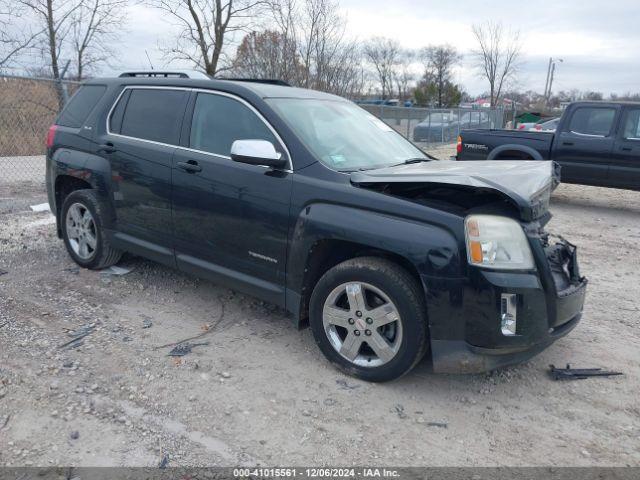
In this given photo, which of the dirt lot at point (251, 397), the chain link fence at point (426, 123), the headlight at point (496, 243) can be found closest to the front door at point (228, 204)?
the dirt lot at point (251, 397)

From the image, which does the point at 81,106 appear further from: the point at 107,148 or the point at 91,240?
the point at 91,240

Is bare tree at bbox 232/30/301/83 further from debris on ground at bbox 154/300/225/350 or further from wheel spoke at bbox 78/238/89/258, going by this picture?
debris on ground at bbox 154/300/225/350

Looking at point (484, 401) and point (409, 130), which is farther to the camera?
point (409, 130)

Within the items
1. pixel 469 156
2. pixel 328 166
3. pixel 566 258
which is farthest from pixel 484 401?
pixel 469 156

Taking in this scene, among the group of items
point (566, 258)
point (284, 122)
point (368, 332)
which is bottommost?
point (368, 332)

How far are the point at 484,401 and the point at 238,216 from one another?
82.1 inches

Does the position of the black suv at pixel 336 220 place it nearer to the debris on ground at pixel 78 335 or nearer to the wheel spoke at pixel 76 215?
the wheel spoke at pixel 76 215

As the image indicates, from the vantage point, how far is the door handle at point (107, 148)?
15.5 feet

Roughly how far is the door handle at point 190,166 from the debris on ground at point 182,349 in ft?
4.32

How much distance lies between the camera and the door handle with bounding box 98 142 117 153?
471cm

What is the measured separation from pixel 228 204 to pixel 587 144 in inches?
310

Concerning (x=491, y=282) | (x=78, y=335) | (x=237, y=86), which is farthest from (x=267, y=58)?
(x=491, y=282)

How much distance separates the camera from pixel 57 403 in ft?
10.2

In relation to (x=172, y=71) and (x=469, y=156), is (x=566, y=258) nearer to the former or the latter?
(x=172, y=71)
